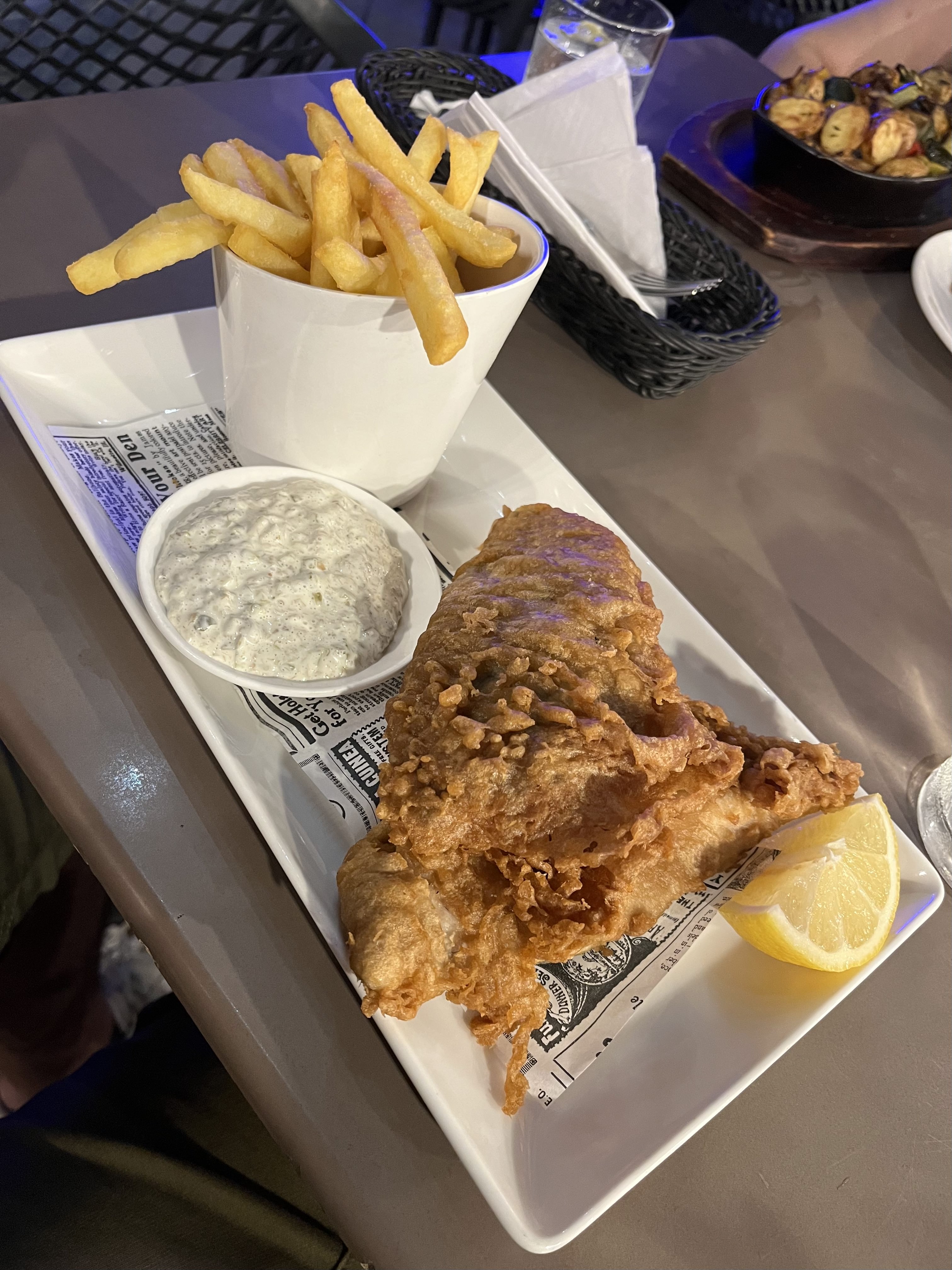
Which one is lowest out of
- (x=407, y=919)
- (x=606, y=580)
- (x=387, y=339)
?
(x=407, y=919)

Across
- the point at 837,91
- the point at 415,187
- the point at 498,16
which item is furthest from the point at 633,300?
the point at 498,16

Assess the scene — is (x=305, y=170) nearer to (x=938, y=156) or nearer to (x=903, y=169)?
(x=903, y=169)

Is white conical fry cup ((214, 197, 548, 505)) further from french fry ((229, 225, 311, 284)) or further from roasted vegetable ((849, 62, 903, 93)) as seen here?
roasted vegetable ((849, 62, 903, 93))

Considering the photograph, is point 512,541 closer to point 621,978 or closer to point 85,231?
point 621,978

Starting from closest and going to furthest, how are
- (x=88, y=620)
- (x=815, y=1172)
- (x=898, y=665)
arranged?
(x=815, y=1172), (x=88, y=620), (x=898, y=665)

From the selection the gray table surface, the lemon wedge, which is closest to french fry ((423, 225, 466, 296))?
the gray table surface

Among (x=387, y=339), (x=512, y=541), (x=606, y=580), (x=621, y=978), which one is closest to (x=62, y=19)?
(x=387, y=339)
